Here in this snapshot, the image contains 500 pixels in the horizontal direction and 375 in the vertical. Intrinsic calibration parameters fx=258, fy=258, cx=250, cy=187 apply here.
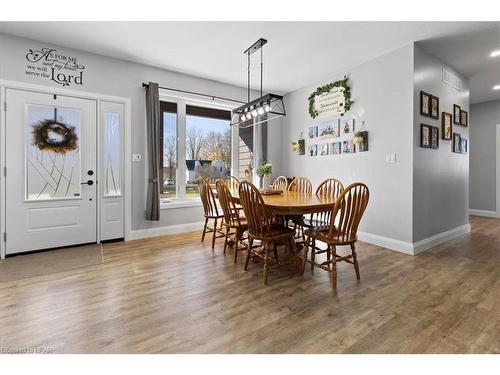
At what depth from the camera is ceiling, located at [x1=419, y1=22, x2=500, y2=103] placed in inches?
120

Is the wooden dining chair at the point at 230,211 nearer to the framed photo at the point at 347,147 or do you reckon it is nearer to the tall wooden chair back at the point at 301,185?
the tall wooden chair back at the point at 301,185

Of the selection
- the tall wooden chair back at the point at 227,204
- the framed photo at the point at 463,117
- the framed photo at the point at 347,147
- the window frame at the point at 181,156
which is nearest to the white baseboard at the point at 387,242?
the framed photo at the point at 347,147

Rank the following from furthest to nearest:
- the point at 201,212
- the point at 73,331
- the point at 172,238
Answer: the point at 201,212, the point at 172,238, the point at 73,331

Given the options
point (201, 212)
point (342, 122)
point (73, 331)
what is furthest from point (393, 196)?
point (73, 331)

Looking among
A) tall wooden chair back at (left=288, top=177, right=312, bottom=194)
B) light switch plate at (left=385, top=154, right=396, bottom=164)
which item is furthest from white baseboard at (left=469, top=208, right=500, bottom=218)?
tall wooden chair back at (left=288, top=177, right=312, bottom=194)

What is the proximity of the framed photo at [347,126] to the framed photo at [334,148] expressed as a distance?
22 cm

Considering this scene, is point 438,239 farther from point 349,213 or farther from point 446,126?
point 349,213

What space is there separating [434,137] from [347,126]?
1.17 metres

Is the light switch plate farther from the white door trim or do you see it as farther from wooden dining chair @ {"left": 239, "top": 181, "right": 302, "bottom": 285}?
the white door trim

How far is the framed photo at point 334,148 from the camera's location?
428cm

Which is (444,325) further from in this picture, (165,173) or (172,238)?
(165,173)

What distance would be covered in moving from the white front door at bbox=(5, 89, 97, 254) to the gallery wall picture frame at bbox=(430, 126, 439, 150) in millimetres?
4700
